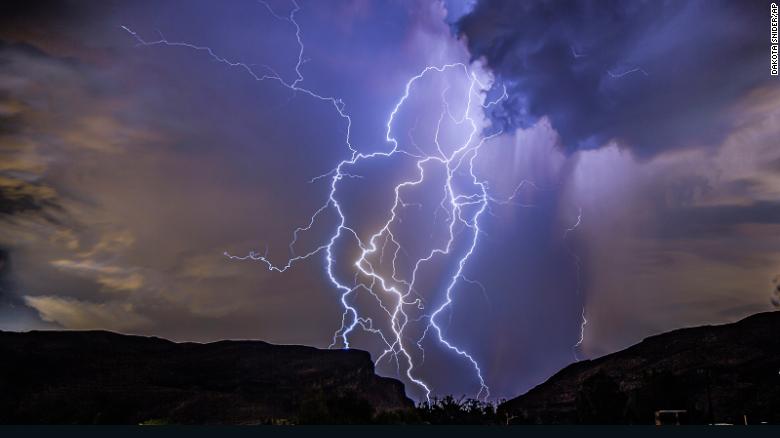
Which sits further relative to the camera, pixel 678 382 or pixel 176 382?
pixel 176 382

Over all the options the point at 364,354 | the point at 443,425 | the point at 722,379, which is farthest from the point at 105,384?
the point at 722,379

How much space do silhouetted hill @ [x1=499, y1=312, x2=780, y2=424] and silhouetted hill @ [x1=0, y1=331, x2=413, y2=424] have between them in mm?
12554

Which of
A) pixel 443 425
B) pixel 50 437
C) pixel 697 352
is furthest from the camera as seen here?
pixel 697 352

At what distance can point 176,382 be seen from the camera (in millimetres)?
63062

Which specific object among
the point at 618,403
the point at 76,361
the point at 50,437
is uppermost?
the point at 76,361

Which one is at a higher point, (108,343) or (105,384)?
(108,343)

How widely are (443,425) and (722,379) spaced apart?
1987 cm

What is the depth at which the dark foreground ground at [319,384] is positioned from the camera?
50.4 metres

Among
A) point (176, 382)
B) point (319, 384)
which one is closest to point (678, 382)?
point (319, 384)

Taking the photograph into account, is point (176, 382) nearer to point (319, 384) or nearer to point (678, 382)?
point (319, 384)

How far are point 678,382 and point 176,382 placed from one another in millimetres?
36854

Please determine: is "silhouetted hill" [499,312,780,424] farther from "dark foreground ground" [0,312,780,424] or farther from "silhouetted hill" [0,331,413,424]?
"silhouetted hill" [0,331,413,424]

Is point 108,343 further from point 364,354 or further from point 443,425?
point 443,425

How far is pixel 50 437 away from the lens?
33.6 m
